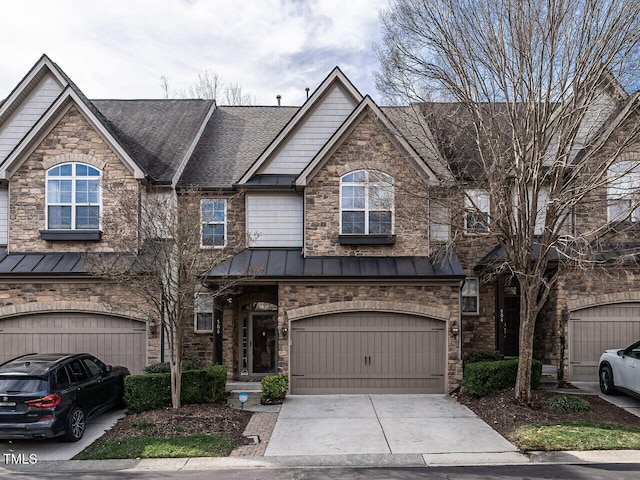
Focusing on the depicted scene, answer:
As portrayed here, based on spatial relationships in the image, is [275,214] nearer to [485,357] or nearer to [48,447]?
[485,357]

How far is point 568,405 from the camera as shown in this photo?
446 inches

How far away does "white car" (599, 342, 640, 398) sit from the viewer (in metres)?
11.8

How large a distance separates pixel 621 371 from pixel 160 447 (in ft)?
34.2

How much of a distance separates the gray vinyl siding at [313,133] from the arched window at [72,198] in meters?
4.97

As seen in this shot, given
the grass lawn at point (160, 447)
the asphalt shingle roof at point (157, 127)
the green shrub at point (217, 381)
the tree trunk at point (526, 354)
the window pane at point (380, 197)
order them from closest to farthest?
the grass lawn at point (160, 447), the tree trunk at point (526, 354), the green shrub at point (217, 381), the window pane at point (380, 197), the asphalt shingle roof at point (157, 127)

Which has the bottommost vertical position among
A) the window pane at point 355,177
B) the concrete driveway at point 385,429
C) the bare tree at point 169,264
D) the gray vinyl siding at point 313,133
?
the concrete driveway at point 385,429

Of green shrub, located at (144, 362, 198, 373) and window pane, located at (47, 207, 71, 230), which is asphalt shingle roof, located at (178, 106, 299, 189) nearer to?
window pane, located at (47, 207, 71, 230)

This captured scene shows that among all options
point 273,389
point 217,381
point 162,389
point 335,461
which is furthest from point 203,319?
point 335,461

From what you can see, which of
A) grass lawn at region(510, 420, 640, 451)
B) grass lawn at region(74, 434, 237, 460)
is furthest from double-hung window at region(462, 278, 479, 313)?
grass lawn at region(74, 434, 237, 460)

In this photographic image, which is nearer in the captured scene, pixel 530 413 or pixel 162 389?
pixel 530 413

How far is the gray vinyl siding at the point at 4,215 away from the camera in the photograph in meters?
15.4

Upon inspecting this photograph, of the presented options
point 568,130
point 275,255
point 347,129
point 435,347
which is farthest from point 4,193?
point 568,130

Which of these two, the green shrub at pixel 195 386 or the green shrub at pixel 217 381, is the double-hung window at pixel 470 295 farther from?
the green shrub at pixel 195 386

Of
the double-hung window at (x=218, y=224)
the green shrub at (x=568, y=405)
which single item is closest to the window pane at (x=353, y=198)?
the double-hung window at (x=218, y=224)
